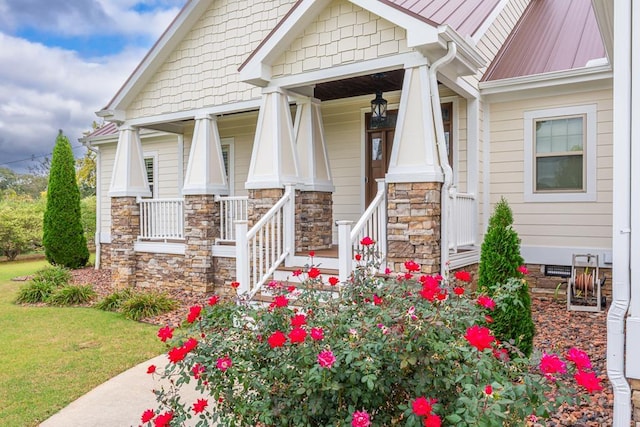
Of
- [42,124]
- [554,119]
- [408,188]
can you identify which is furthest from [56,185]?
[42,124]

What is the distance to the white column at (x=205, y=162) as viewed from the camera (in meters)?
9.03

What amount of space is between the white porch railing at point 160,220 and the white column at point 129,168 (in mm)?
339

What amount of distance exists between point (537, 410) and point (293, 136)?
230 inches

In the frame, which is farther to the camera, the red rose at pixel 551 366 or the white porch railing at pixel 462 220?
the white porch railing at pixel 462 220

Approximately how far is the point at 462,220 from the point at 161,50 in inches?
274

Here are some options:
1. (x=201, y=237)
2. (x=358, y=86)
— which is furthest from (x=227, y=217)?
(x=358, y=86)

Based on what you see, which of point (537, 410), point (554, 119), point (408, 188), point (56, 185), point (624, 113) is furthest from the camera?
point (56, 185)

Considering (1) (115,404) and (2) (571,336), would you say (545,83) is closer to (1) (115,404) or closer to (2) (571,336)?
(2) (571,336)

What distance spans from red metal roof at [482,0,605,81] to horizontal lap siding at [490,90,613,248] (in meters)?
0.59

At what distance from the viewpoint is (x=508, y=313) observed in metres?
4.47

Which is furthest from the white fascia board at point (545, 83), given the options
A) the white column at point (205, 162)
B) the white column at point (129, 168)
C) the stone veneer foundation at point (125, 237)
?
the stone veneer foundation at point (125, 237)

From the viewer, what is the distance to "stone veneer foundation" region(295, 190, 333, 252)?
7.18m

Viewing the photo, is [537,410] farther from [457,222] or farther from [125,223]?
[125,223]

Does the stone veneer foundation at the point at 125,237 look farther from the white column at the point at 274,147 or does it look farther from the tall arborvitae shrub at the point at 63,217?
the tall arborvitae shrub at the point at 63,217
